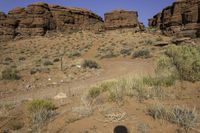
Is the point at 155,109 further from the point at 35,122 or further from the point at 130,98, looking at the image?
the point at 35,122

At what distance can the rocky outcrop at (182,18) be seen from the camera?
3309 cm

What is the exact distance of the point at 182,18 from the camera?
37.9m

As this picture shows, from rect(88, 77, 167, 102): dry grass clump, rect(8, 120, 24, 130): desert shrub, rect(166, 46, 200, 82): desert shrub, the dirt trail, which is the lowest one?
the dirt trail

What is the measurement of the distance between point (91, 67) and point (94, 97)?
1117 cm

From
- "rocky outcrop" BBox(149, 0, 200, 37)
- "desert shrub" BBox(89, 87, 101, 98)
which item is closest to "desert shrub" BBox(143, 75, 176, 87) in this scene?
"desert shrub" BBox(89, 87, 101, 98)

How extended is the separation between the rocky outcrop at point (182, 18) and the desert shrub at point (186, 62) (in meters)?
Answer: 25.3

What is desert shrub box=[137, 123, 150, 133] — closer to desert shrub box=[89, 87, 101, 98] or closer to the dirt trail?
desert shrub box=[89, 87, 101, 98]

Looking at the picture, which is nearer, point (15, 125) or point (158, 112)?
point (158, 112)

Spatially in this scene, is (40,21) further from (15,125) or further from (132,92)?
(132,92)

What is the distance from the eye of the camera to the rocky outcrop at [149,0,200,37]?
3309cm

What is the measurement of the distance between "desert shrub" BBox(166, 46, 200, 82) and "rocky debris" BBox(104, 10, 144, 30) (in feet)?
149

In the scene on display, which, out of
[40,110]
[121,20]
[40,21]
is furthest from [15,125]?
[121,20]

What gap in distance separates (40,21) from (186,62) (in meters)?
48.0

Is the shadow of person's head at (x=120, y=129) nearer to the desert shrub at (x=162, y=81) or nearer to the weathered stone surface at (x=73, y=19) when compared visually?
the desert shrub at (x=162, y=81)
